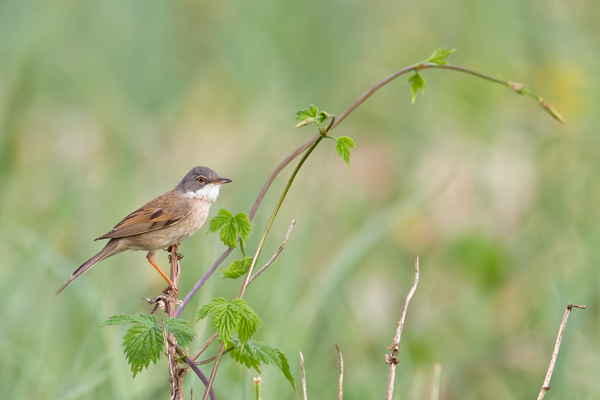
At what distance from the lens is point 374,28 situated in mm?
10742

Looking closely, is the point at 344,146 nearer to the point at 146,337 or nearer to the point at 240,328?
the point at 240,328

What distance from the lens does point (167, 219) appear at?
4.37m

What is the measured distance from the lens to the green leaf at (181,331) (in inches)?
95.8

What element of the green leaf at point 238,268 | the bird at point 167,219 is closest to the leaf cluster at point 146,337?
the green leaf at point 238,268

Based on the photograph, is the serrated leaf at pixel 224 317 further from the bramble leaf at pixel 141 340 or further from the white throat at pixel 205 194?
the white throat at pixel 205 194

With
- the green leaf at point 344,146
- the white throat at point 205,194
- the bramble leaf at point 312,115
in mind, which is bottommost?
the green leaf at point 344,146

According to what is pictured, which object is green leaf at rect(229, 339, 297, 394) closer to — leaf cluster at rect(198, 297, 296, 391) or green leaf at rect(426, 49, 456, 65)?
leaf cluster at rect(198, 297, 296, 391)

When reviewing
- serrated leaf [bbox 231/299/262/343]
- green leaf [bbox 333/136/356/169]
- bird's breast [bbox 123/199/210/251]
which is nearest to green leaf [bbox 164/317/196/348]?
serrated leaf [bbox 231/299/262/343]

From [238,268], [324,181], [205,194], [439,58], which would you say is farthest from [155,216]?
[324,181]

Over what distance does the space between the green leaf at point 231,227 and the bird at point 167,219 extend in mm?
1446

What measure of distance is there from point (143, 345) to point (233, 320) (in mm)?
293

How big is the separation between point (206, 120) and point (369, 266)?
2.58 meters

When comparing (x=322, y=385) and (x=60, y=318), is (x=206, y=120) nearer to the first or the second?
(x=60, y=318)

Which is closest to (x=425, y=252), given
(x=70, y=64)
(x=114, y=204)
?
(x=114, y=204)
